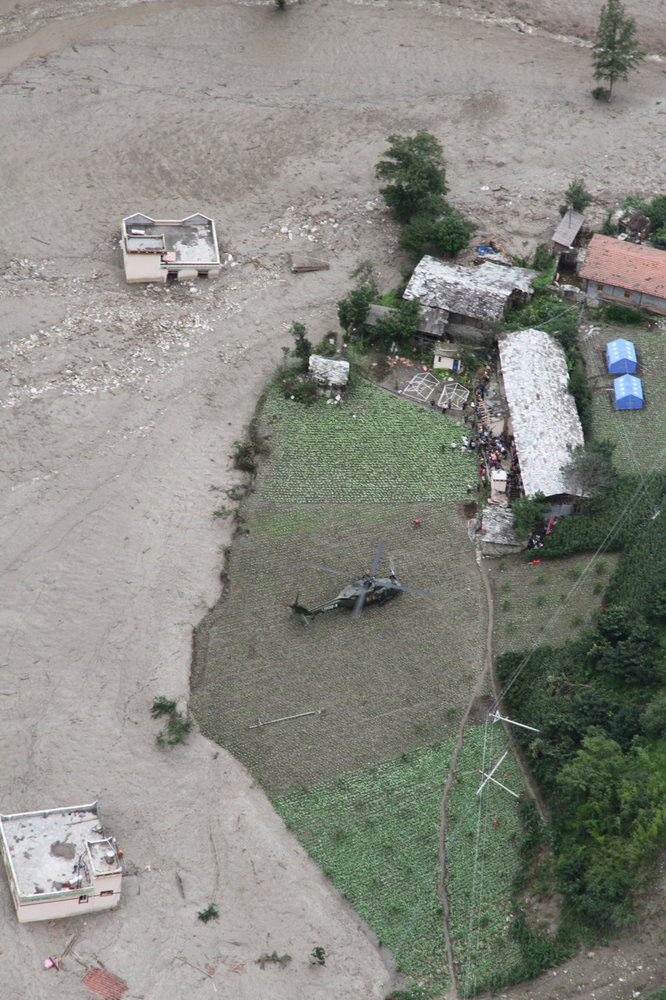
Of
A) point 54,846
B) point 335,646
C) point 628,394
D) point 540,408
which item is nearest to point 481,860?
point 335,646

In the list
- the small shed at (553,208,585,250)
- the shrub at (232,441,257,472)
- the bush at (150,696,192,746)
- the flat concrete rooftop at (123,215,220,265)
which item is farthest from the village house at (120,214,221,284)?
the bush at (150,696,192,746)

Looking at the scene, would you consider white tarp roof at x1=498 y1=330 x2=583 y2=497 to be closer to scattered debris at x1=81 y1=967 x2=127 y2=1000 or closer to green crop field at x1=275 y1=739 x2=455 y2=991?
green crop field at x1=275 y1=739 x2=455 y2=991

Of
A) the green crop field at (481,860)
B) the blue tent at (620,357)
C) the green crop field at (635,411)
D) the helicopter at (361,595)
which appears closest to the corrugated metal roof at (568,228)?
the green crop field at (635,411)

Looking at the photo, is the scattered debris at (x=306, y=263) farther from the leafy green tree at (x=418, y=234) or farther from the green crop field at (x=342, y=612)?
the green crop field at (x=342, y=612)

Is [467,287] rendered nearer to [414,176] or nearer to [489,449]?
[414,176]

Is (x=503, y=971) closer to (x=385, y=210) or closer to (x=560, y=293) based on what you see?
(x=560, y=293)

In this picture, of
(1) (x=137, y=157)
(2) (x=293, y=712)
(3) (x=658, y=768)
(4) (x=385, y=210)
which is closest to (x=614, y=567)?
→ (3) (x=658, y=768)
